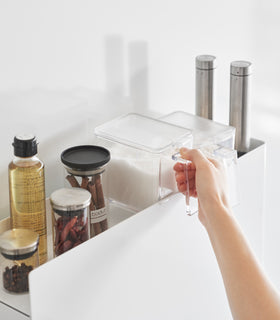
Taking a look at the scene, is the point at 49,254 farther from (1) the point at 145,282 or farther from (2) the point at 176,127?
(2) the point at 176,127

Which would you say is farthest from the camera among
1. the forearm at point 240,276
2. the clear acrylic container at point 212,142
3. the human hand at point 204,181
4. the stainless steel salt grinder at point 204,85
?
the stainless steel salt grinder at point 204,85

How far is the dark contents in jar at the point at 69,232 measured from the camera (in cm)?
99

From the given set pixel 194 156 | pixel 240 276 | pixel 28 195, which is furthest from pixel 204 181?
pixel 28 195

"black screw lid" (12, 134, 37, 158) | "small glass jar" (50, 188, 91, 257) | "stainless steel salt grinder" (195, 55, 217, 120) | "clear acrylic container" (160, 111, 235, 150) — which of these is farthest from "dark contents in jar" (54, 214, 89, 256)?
"stainless steel salt grinder" (195, 55, 217, 120)

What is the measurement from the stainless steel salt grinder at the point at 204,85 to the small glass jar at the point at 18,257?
52 centimetres

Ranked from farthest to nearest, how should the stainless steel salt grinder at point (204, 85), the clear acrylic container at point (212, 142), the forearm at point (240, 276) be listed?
the stainless steel salt grinder at point (204, 85)
the clear acrylic container at point (212, 142)
the forearm at point (240, 276)

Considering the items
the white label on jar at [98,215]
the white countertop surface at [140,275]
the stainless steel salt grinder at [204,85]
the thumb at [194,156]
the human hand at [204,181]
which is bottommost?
the white countertop surface at [140,275]

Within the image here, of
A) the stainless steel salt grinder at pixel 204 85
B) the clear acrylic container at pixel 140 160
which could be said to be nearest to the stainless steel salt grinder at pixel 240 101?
the stainless steel salt grinder at pixel 204 85

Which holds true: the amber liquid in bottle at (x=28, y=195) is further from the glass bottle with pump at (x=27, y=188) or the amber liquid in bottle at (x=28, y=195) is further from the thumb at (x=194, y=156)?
the thumb at (x=194, y=156)

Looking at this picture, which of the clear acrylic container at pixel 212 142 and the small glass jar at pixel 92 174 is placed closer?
the small glass jar at pixel 92 174

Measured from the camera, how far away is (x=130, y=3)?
1223 mm

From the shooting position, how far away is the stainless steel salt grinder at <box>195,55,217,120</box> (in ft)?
4.29

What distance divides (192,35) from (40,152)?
1.47 ft

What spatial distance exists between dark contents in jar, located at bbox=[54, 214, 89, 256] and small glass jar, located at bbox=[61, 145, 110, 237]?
0.18ft
